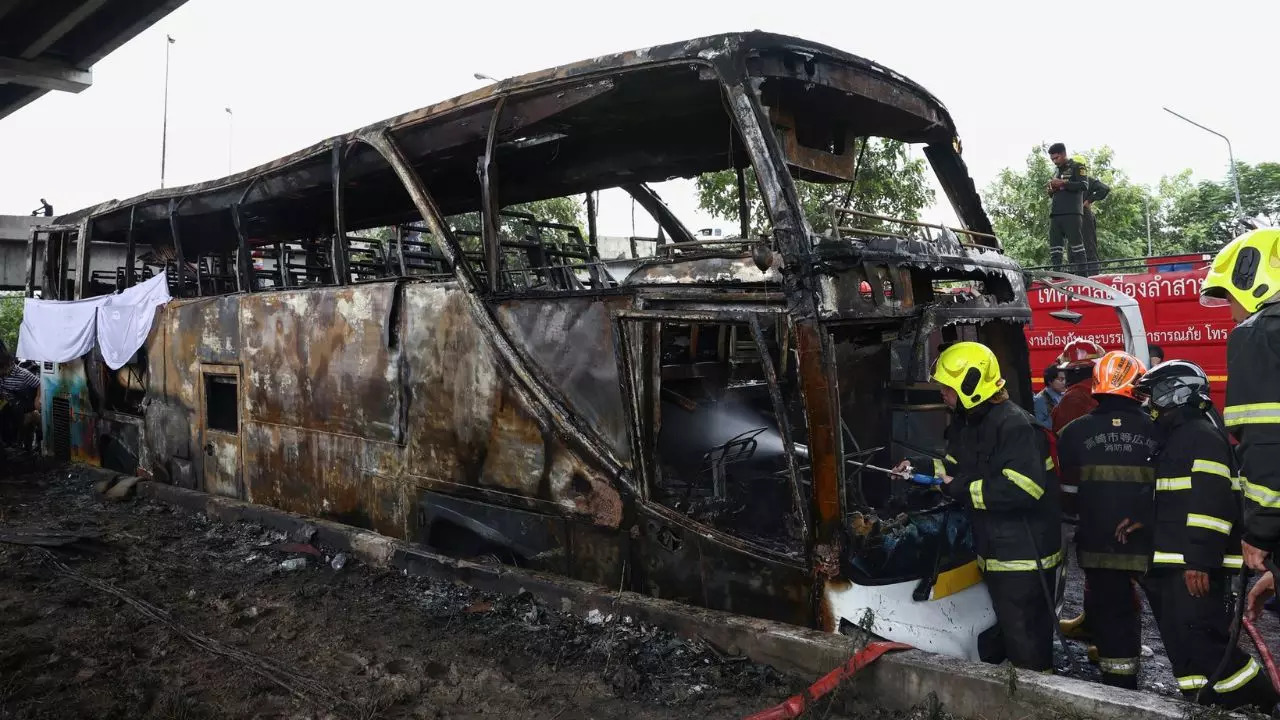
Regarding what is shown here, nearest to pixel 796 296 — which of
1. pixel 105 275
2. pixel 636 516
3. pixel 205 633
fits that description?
pixel 636 516

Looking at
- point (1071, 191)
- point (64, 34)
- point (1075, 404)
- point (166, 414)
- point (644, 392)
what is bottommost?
point (166, 414)

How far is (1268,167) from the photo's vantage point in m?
29.4

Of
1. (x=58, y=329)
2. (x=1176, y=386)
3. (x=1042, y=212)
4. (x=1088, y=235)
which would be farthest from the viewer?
(x=1042, y=212)

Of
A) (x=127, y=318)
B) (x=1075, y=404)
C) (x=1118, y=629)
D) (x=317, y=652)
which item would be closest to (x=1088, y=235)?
(x=1075, y=404)

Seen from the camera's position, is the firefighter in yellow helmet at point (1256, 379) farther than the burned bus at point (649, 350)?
No

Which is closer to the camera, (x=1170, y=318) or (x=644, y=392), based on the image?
(x=644, y=392)

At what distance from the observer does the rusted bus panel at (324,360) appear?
19.0 feet

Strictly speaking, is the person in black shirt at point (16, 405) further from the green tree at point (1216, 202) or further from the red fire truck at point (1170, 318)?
the green tree at point (1216, 202)

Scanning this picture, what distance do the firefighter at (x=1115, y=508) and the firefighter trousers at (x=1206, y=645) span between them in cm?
24

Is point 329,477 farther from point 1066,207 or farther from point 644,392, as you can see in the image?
point 1066,207

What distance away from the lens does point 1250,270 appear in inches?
123

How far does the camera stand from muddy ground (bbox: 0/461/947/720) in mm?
3727

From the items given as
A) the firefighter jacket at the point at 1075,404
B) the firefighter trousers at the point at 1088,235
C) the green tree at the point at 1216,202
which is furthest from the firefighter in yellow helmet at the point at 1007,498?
the green tree at the point at 1216,202

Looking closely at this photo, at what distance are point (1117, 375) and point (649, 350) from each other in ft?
7.67
